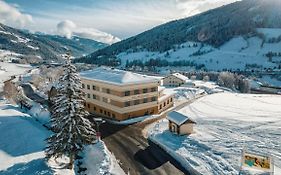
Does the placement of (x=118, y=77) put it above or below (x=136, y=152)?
above

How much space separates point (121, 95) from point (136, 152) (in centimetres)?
1731

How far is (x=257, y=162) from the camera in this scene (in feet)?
110

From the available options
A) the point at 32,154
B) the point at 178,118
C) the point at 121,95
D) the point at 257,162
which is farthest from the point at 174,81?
the point at 257,162

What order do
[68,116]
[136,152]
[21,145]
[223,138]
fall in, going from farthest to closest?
[223,138], [21,145], [136,152], [68,116]

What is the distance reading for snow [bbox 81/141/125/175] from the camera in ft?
114

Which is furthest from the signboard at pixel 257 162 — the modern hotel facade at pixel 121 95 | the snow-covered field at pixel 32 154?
the modern hotel facade at pixel 121 95

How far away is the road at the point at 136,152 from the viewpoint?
120ft

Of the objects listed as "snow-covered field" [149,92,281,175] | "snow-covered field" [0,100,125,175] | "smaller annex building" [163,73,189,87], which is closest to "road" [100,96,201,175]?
"snow-covered field" [149,92,281,175]

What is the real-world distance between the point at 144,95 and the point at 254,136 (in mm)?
22634

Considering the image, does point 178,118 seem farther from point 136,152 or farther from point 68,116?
point 68,116

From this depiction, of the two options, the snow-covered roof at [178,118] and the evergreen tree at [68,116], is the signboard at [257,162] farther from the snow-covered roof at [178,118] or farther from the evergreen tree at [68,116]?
the evergreen tree at [68,116]

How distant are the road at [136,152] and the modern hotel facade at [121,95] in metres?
4.95

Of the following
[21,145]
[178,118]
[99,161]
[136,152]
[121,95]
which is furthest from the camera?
[121,95]

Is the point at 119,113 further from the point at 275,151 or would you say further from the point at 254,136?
the point at 275,151
